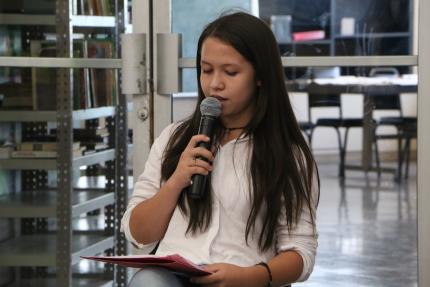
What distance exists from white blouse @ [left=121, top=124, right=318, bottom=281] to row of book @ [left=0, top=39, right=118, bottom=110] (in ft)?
3.15

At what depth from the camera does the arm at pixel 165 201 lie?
1.99m

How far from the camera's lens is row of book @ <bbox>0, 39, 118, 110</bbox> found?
3037 mm

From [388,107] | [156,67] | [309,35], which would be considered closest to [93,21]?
[156,67]

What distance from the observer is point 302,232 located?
2.11m

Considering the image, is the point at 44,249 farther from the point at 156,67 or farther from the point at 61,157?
the point at 156,67

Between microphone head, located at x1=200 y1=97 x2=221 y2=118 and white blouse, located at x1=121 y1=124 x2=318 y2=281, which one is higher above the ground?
microphone head, located at x1=200 y1=97 x2=221 y2=118

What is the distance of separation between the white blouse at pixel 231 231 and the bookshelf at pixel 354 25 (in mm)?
809

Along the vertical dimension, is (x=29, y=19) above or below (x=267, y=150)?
above

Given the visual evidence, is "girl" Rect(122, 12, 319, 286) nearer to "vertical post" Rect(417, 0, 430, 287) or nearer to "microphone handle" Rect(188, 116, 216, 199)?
"microphone handle" Rect(188, 116, 216, 199)

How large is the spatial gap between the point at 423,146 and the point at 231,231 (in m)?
0.92

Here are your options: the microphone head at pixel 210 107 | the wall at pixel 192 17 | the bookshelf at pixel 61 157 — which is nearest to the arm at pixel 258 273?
the microphone head at pixel 210 107

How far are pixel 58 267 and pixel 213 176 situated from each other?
129 centimetres

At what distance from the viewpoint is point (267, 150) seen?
2.14m

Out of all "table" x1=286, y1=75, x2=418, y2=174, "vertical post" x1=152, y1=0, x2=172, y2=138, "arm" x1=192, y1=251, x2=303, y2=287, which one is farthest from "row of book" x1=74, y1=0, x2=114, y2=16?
"arm" x1=192, y1=251, x2=303, y2=287
